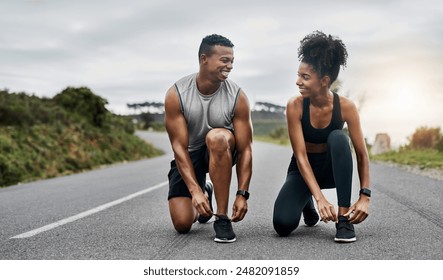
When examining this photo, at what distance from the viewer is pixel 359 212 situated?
3709mm

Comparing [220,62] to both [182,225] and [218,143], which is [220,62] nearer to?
[218,143]

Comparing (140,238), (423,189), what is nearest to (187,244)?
(140,238)

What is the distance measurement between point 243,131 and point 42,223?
1.88 meters

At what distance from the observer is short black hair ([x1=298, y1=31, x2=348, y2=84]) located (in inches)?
148

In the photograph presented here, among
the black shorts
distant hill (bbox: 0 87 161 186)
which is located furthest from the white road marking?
distant hill (bbox: 0 87 161 186)

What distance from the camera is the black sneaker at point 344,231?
3637mm

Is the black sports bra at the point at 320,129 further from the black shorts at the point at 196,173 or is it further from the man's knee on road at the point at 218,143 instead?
the black shorts at the point at 196,173

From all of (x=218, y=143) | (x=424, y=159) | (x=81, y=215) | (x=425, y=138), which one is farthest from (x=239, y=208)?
(x=425, y=138)

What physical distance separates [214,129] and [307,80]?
2.31 ft

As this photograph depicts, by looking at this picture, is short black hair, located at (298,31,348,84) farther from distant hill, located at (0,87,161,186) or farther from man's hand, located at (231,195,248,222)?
distant hill, located at (0,87,161,186)

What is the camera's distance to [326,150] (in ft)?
13.7

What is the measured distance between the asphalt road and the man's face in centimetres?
109
